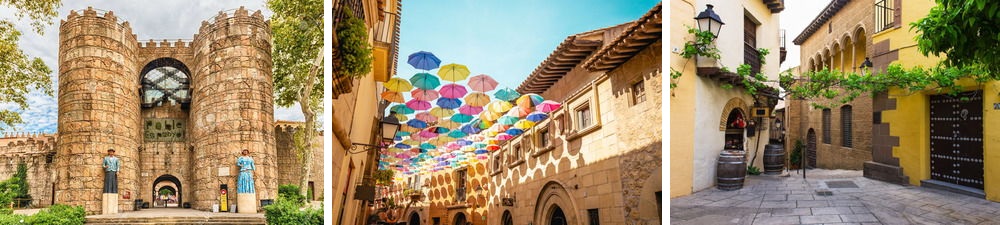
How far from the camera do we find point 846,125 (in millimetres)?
8508

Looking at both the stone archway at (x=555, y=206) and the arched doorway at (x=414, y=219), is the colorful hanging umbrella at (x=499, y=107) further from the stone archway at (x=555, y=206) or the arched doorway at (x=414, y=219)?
the arched doorway at (x=414, y=219)

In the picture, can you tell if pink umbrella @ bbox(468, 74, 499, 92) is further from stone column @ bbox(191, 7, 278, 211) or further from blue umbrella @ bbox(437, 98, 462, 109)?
stone column @ bbox(191, 7, 278, 211)

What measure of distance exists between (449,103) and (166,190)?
145cm

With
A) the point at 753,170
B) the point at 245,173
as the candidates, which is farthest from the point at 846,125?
the point at 245,173

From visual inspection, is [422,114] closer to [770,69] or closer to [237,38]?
[237,38]

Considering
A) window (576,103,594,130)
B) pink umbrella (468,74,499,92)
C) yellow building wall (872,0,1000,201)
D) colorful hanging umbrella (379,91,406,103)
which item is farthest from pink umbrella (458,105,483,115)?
yellow building wall (872,0,1000,201)

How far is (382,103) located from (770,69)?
4525 millimetres

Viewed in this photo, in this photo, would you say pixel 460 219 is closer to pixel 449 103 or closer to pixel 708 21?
pixel 449 103

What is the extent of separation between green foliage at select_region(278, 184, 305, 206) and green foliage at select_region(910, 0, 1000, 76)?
3.41 m

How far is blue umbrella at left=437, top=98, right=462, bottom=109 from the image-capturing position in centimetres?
293

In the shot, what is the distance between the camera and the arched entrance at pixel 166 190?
2.48 metres

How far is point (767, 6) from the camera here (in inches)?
225

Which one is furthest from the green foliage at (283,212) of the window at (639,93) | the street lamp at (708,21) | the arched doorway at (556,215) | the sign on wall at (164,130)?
the street lamp at (708,21)

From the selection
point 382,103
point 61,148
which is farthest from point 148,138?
point 382,103
